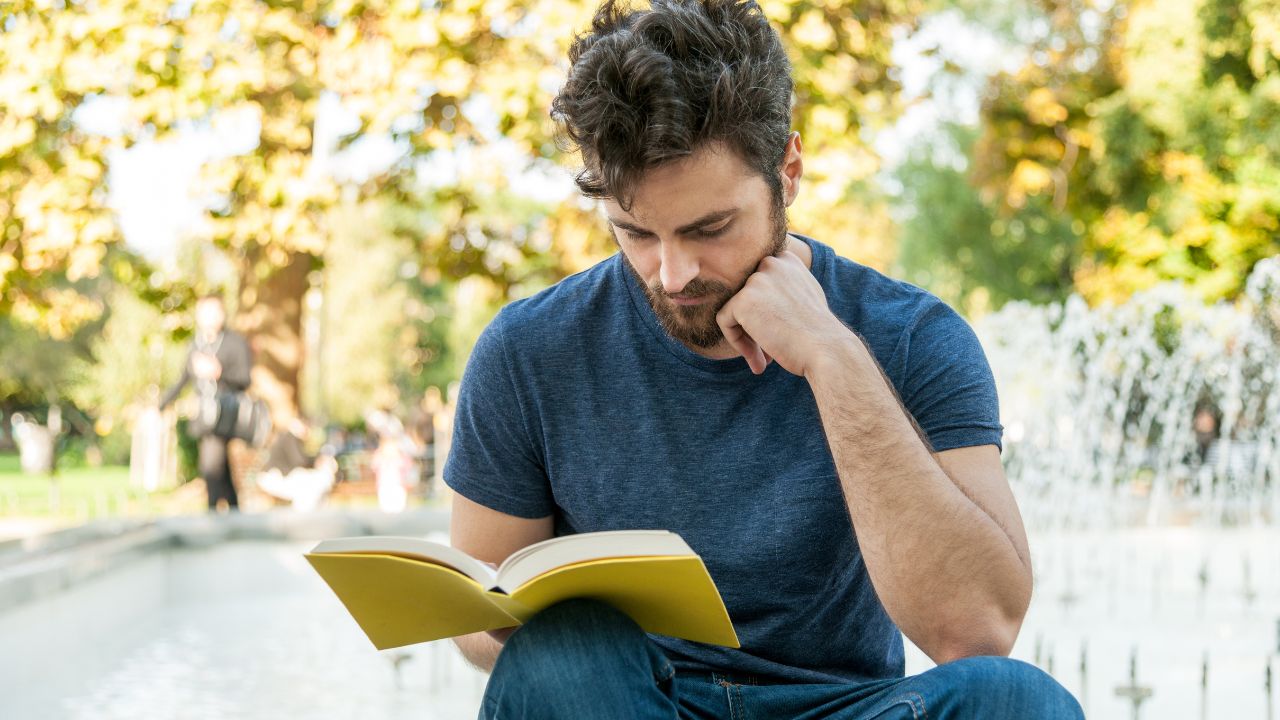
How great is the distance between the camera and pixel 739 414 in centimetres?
216

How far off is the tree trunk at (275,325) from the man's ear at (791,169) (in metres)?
9.18

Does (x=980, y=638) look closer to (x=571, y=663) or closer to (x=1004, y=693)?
(x=1004, y=693)

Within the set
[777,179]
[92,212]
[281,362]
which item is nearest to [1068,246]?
[281,362]

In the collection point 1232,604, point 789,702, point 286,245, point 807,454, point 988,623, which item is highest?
point 286,245

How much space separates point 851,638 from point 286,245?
765 centimetres

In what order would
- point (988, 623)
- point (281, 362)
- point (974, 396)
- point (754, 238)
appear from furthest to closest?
point (281, 362)
point (754, 238)
point (974, 396)
point (988, 623)

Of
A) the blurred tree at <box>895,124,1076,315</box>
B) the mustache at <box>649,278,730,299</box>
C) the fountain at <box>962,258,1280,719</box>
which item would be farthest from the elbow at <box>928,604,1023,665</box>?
the blurred tree at <box>895,124,1076,315</box>

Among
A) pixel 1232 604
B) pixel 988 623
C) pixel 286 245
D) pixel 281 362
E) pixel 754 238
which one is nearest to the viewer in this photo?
pixel 988 623

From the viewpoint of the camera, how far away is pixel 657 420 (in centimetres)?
219

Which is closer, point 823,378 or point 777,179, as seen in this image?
point 823,378

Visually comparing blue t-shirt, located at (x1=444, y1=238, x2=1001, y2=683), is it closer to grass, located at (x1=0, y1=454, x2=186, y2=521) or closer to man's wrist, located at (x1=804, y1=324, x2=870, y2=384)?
man's wrist, located at (x1=804, y1=324, x2=870, y2=384)

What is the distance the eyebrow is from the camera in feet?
6.98

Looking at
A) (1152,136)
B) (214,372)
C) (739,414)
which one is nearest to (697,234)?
(739,414)

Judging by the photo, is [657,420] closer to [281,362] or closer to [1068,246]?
[281,362]
